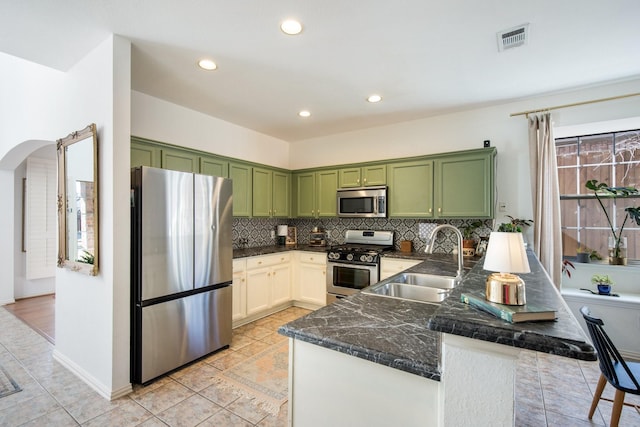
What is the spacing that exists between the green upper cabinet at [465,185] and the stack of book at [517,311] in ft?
9.36

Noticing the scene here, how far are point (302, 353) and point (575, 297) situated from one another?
3.30 m

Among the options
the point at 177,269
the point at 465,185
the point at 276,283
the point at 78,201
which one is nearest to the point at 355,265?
the point at 276,283

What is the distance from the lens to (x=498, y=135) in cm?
357

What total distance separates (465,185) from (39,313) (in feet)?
19.7

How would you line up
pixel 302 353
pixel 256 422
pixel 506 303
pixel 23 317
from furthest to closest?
pixel 23 317 → pixel 256 422 → pixel 302 353 → pixel 506 303

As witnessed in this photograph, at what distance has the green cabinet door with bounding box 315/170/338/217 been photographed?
4.48 m

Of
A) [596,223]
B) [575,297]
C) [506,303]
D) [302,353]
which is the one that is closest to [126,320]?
[302,353]

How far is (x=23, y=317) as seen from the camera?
13.2 ft

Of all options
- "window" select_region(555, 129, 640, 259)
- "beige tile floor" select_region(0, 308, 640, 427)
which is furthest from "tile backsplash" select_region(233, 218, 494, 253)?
"beige tile floor" select_region(0, 308, 640, 427)

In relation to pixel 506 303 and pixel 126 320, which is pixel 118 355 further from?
pixel 506 303

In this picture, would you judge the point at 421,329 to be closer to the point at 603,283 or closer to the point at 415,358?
the point at 415,358

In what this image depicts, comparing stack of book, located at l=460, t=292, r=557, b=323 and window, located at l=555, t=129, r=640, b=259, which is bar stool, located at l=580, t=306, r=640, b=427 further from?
window, located at l=555, t=129, r=640, b=259

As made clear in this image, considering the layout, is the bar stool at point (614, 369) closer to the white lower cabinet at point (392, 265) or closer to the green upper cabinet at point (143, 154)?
the white lower cabinet at point (392, 265)

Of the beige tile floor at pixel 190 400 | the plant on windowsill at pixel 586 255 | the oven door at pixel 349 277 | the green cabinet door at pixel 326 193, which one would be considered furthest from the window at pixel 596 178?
the green cabinet door at pixel 326 193
